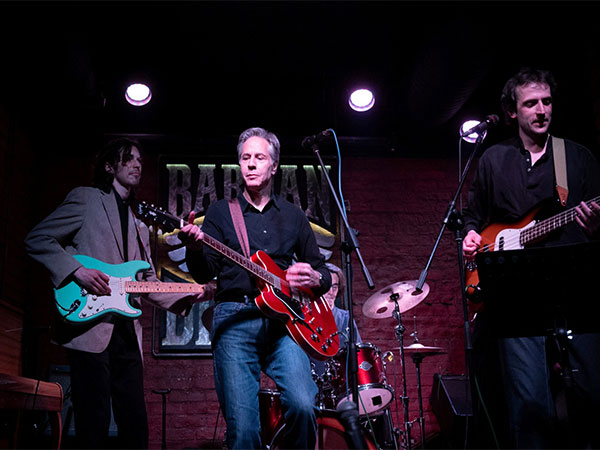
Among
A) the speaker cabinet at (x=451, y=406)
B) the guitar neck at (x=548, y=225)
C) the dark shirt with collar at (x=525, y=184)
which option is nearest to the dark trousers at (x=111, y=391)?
the dark shirt with collar at (x=525, y=184)

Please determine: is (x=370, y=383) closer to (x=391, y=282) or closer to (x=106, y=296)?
(x=391, y=282)

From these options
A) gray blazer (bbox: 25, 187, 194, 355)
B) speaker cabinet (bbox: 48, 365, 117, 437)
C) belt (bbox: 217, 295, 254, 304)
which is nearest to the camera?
belt (bbox: 217, 295, 254, 304)

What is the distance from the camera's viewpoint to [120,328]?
11.9 ft

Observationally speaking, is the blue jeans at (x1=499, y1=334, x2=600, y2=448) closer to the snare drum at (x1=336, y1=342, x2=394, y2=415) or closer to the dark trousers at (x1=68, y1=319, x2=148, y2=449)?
the snare drum at (x1=336, y1=342, x2=394, y2=415)

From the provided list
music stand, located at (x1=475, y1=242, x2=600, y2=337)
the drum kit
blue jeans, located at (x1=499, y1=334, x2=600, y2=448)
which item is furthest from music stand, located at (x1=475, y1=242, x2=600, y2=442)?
the drum kit

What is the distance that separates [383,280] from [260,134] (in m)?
3.55

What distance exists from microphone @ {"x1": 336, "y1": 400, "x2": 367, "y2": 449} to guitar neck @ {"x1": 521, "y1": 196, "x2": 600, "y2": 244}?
142 cm

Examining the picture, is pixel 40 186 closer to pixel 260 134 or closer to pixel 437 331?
pixel 260 134

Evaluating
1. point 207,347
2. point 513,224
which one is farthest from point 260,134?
point 207,347

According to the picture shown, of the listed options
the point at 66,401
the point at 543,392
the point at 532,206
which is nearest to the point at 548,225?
the point at 532,206

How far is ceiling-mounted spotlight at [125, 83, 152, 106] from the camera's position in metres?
6.43

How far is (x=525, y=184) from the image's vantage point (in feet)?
11.2

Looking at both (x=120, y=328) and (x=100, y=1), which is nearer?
(x=120, y=328)

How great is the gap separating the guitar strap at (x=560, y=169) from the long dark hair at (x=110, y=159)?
2.71 m
